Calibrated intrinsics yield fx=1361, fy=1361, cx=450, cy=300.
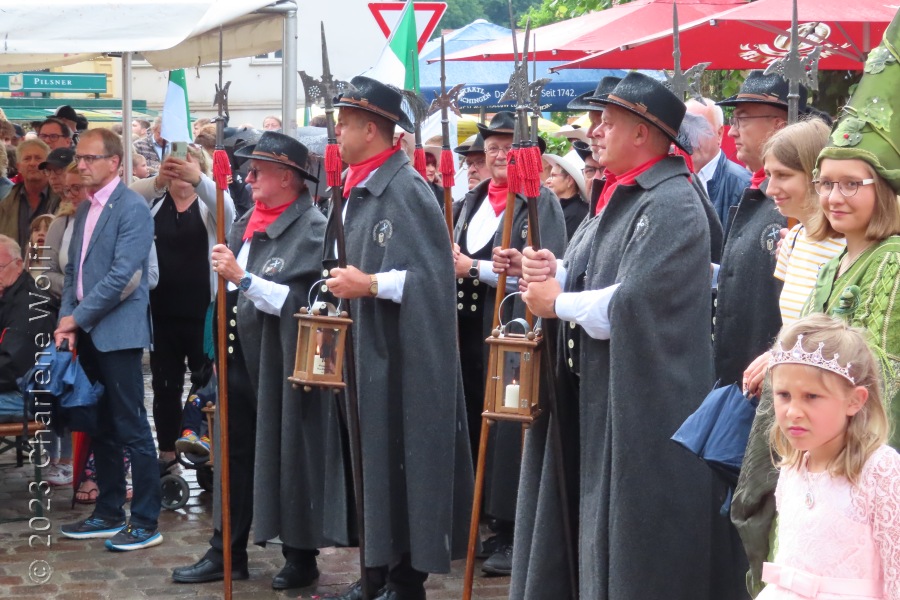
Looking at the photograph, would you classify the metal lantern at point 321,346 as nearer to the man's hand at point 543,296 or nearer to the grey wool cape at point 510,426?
the man's hand at point 543,296

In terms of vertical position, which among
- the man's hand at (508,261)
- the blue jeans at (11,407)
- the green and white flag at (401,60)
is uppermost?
the green and white flag at (401,60)

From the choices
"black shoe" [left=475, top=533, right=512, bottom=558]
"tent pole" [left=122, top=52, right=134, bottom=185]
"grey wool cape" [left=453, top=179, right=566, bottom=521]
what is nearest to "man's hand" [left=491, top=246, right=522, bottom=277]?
"grey wool cape" [left=453, top=179, right=566, bottom=521]

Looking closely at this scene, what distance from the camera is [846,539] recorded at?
10.3ft

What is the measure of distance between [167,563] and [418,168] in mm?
2347

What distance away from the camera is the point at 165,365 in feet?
27.7

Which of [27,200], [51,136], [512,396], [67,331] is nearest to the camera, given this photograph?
[512,396]

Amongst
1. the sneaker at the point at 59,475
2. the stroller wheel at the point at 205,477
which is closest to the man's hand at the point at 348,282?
the stroller wheel at the point at 205,477

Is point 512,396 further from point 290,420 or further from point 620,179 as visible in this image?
point 290,420

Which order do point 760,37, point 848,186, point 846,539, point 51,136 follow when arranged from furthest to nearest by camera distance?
point 51,136, point 760,37, point 848,186, point 846,539

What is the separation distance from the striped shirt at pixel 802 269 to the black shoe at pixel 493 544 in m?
3.08

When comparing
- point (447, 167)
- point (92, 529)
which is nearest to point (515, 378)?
point (447, 167)

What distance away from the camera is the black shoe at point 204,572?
650 cm

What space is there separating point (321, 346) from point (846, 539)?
9.46 feet

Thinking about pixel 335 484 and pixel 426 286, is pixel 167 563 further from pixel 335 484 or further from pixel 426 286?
pixel 426 286
